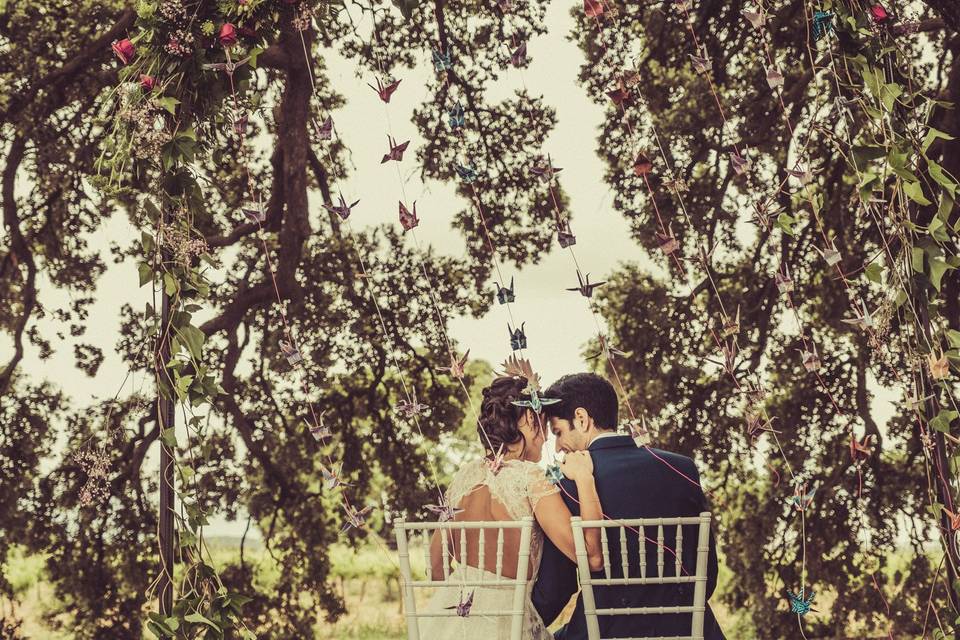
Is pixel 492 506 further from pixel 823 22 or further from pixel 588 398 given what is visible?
pixel 823 22

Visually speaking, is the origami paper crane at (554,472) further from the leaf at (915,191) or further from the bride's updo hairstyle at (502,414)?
the leaf at (915,191)

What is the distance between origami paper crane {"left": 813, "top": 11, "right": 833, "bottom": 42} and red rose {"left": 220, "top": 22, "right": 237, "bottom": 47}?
1352 millimetres

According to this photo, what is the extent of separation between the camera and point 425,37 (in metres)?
6.50

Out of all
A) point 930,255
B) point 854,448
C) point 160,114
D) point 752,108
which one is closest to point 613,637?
point 854,448

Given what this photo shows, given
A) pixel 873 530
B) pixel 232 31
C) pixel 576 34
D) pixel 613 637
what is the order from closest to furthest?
pixel 232 31, pixel 613 637, pixel 873 530, pixel 576 34

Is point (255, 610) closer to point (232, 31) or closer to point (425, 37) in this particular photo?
point (425, 37)

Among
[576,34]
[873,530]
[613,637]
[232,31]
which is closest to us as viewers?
[232,31]

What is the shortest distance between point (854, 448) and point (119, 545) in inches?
198

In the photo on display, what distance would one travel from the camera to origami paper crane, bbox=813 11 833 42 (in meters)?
2.32

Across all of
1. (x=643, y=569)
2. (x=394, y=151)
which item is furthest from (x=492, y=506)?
(x=394, y=151)

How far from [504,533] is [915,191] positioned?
136 centimetres

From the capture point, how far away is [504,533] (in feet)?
8.98

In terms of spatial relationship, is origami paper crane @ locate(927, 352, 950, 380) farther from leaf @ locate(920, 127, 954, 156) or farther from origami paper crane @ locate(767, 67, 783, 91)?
origami paper crane @ locate(767, 67, 783, 91)

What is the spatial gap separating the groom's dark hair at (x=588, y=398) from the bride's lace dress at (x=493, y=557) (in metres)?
0.20
